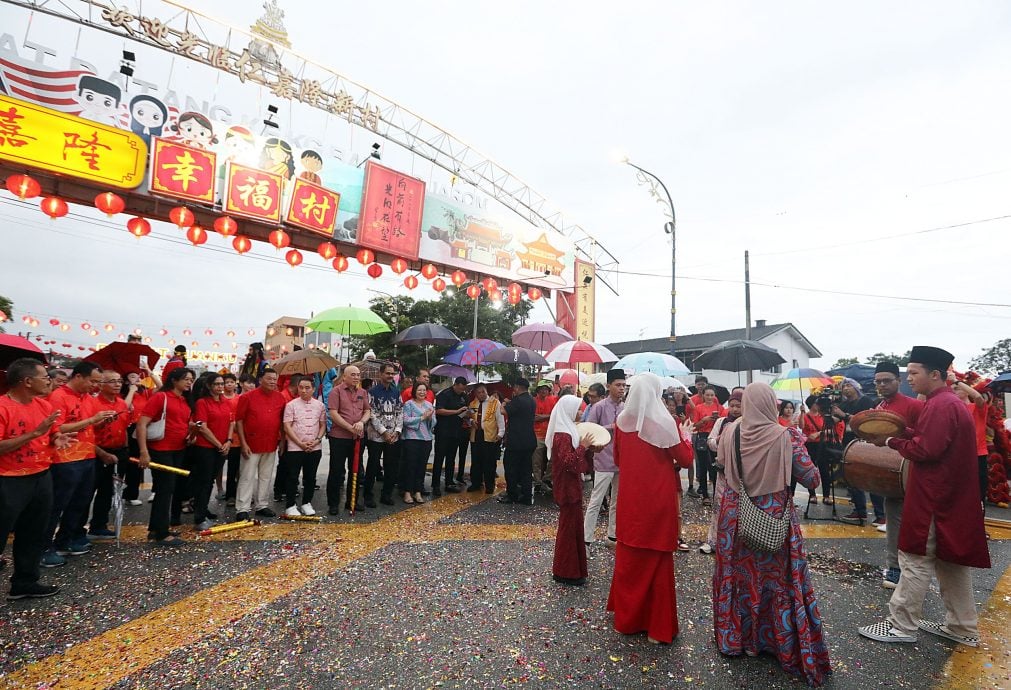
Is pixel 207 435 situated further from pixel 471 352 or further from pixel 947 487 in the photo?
pixel 947 487

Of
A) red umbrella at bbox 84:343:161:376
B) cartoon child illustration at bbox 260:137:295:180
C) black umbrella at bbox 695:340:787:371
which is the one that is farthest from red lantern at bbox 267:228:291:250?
black umbrella at bbox 695:340:787:371

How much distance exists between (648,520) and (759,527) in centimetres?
72

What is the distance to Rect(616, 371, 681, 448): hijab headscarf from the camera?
3562 mm

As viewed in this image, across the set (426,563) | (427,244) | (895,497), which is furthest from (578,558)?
(427,244)

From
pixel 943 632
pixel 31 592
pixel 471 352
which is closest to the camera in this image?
pixel 943 632

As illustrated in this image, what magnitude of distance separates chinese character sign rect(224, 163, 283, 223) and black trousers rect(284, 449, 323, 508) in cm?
641

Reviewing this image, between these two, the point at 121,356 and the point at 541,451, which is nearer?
the point at 121,356

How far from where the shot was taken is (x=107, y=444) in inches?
211

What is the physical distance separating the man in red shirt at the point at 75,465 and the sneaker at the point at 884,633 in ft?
21.6

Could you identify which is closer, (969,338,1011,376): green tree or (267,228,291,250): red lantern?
(267,228,291,250): red lantern

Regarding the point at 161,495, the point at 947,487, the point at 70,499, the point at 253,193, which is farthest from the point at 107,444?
the point at 947,487

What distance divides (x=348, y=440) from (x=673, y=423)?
4756 mm

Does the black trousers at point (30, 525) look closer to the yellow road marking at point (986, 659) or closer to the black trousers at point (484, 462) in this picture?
the black trousers at point (484, 462)

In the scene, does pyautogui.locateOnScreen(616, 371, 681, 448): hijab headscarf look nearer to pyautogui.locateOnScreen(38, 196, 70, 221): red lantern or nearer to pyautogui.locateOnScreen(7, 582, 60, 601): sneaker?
pyautogui.locateOnScreen(7, 582, 60, 601): sneaker
